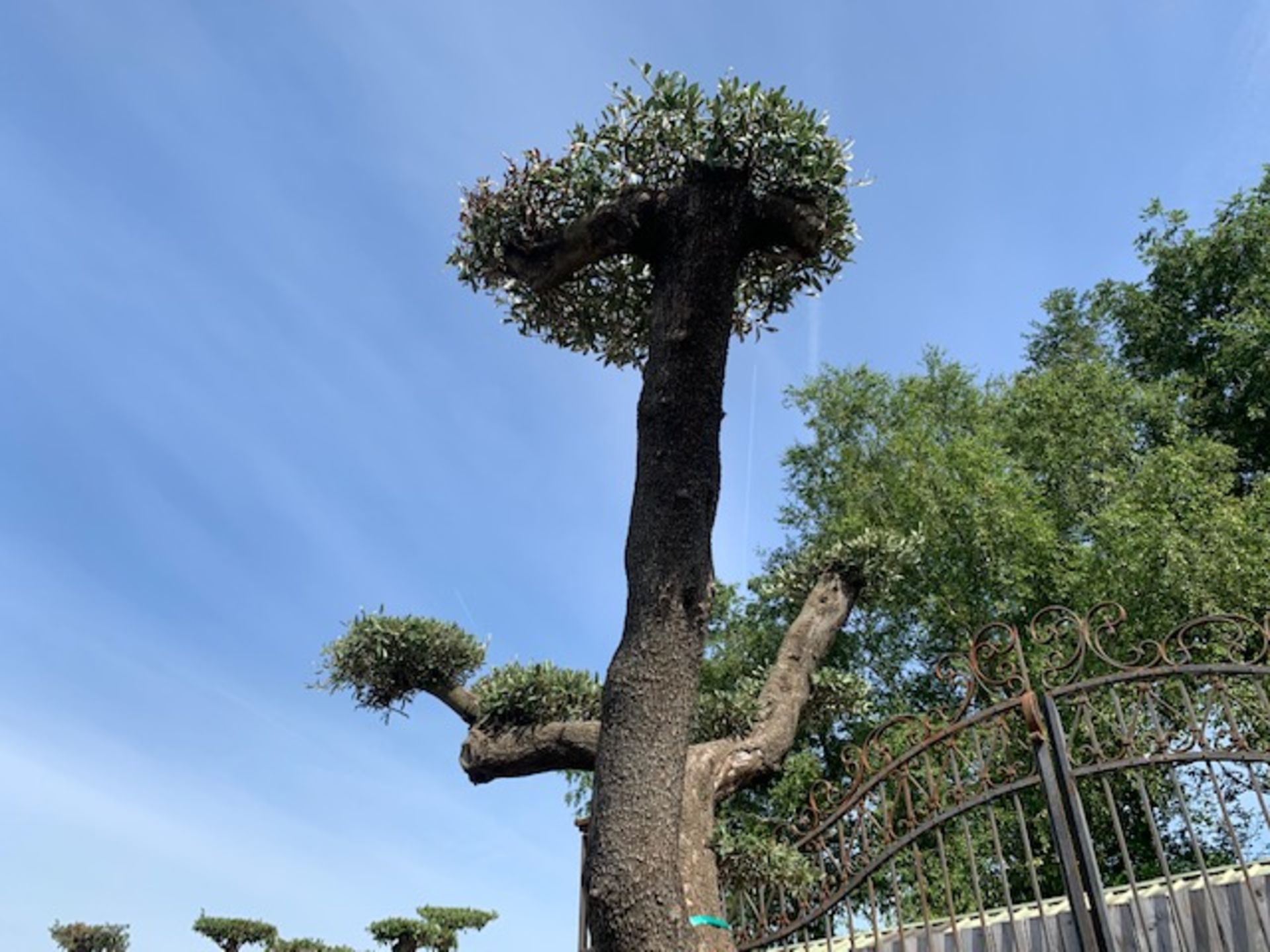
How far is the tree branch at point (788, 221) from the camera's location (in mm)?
5930

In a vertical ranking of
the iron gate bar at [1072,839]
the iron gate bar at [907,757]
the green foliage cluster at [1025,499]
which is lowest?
the iron gate bar at [1072,839]

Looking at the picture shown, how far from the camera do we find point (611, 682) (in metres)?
4.69

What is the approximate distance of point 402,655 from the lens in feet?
20.3

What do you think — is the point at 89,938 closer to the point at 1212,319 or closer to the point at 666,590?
the point at 666,590

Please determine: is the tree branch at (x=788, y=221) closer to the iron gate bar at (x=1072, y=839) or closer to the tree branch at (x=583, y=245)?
the tree branch at (x=583, y=245)

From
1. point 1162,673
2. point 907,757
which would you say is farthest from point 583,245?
point 1162,673

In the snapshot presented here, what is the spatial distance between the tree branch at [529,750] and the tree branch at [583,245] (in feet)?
9.53

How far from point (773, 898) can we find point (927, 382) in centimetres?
1384

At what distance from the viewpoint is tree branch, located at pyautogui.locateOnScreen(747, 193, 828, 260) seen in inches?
233

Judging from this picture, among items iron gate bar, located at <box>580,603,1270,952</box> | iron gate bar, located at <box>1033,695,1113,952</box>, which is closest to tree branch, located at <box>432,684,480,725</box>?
iron gate bar, located at <box>580,603,1270,952</box>

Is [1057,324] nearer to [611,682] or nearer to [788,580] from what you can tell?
[788,580]

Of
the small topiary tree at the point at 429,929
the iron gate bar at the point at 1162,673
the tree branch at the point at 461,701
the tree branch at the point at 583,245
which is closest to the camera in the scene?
the iron gate bar at the point at 1162,673

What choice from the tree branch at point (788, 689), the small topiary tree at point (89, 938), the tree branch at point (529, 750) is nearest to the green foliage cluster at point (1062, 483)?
the tree branch at point (788, 689)

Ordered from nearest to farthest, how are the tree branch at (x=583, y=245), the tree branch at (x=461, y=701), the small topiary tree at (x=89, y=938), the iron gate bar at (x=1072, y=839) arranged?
the iron gate bar at (x=1072, y=839) → the tree branch at (x=583, y=245) → the tree branch at (x=461, y=701) → the small topiary tree at (x=89, y=938)
